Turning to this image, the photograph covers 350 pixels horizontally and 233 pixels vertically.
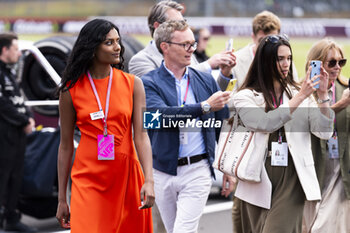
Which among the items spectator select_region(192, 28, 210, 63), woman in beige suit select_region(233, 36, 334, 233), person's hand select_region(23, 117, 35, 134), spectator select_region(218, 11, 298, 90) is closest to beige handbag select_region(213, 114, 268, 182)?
woman in beige suit select_region(233, 36, 334, 233)

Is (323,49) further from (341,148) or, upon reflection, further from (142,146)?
(142,146)

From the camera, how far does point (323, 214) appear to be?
5758 mm

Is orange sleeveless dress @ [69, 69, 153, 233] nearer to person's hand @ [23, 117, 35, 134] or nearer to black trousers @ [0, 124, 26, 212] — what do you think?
person's hand @ [23, 117, 35, 134]

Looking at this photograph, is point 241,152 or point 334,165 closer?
point 241,152

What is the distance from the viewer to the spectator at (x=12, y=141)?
8461 millimetres

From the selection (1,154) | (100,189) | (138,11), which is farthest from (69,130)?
(138,11)

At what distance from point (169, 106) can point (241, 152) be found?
0.62 m

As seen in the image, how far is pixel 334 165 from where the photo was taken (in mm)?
5816

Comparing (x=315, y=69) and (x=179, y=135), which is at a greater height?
(x=315, y=69)

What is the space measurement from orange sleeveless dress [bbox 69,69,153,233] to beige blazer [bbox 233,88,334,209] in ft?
3.31

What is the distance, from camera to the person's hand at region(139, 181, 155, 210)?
4383mm

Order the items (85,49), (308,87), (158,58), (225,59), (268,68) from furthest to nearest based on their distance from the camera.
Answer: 1. (158,58)
2. (225,59)
3. (268,68)
4. (308,87)
5. (85,49)

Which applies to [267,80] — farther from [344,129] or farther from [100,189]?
[100,189]

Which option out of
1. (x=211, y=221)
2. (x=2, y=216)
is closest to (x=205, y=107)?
(x=211, y=221)
